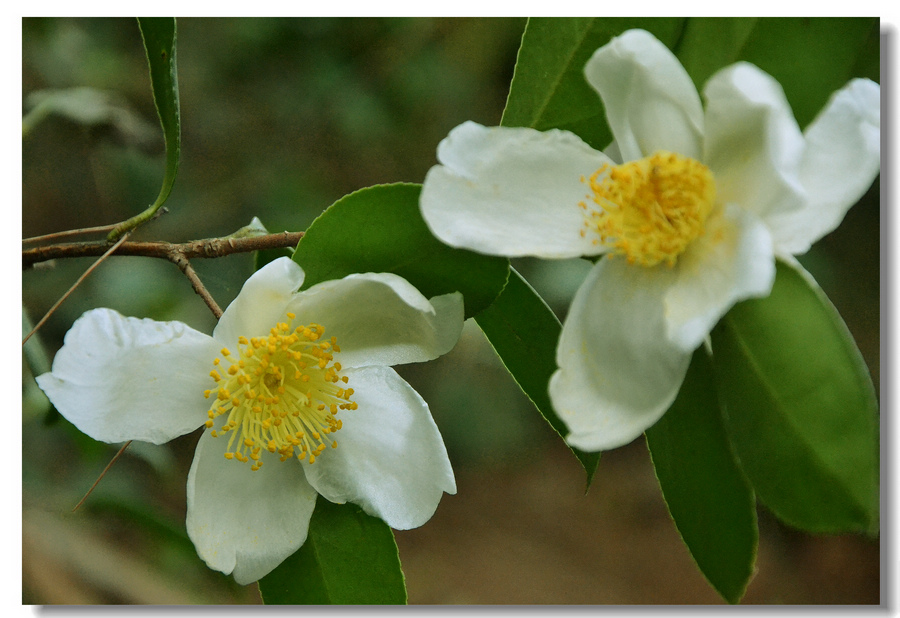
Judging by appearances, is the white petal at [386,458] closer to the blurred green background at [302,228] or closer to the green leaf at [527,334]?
the green leaf at [527,334]

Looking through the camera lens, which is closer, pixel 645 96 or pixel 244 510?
pixel 645 96

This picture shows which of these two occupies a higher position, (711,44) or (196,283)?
(711,44)

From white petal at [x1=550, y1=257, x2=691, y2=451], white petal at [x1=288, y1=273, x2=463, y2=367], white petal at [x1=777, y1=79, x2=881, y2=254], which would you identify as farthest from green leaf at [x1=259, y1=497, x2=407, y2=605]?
white petal at [x1=777, y1=79, x2=881, y2=254]

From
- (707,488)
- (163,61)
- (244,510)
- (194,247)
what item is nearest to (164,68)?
(163,61)

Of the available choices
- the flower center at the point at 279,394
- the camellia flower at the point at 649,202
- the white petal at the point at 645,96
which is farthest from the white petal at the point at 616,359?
the flower center at the point at 279,394


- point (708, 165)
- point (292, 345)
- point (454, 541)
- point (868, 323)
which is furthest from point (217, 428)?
point (454, 541)

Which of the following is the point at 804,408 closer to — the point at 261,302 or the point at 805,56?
the point at 805,56
